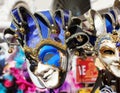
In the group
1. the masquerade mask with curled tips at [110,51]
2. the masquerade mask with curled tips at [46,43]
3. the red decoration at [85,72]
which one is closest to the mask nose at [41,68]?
the masquerade mask with curled tips at [46,43]

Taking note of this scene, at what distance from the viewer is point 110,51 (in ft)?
4.03

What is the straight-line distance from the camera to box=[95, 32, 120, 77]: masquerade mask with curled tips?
4.00 ft

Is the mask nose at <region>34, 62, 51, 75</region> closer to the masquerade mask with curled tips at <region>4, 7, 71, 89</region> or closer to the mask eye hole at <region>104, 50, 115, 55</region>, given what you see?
the masquerade mask with curled tips at <region>4, 7, 71, 89</region>

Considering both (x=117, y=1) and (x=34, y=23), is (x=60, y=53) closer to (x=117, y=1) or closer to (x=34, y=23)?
(x=34, y=23)

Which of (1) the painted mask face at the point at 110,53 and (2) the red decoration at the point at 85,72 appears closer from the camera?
(1) the painted mask face at the point at 110,53

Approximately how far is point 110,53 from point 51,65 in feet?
0.60

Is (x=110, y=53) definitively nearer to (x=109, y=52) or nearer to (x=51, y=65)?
(x=109, y=52)

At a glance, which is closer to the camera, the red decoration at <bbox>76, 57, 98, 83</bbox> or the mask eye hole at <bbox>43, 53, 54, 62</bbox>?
the mask eye hole at <bbox>43, 53, 54, 62</bbox>

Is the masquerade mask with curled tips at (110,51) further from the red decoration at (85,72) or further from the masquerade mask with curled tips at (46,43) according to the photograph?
the red decoration at (85,72)

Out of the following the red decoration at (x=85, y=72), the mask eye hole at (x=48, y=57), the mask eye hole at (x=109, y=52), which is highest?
the red decoration at (x=85, y=72)

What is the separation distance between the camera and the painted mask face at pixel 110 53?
1.22 meters

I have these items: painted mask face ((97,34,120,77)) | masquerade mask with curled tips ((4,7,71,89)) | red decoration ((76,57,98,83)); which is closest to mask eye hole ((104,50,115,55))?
painted mask face ((97,34,120,77))

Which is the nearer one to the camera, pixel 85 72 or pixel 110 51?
pixel 110 51

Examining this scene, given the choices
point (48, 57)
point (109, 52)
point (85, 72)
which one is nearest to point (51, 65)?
point (48, 57)
